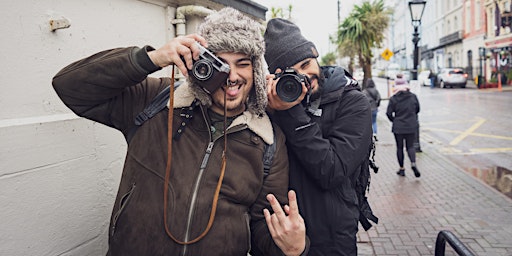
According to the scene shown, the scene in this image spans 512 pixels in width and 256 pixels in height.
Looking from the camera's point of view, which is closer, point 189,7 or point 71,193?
point 71,193

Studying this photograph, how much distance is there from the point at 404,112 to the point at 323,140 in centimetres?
600

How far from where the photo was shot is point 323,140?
200cm

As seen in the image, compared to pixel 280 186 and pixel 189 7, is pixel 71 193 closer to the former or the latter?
pixel 280 186

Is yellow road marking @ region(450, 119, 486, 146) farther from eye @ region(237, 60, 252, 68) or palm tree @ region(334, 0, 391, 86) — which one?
eye @ region(237, 60, 252, 68)

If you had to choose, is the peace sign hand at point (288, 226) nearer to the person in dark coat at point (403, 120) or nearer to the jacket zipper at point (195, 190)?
the jacket zipper at point (195, 190)

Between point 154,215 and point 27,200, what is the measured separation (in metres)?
0.89

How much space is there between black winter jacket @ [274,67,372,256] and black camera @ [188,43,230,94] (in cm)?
48

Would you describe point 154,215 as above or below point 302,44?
below

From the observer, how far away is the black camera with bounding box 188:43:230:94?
164 centimetres

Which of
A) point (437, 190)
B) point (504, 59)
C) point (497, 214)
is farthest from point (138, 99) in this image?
point (504, 59)

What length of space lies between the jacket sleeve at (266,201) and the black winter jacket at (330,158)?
0.12 meters

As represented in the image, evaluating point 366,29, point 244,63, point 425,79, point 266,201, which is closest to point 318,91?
point 244,63

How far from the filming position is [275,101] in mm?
2014

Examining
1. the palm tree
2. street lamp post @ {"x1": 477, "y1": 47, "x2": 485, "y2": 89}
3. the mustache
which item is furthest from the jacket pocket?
street lamp post @ {"x1": 477, "y1": 47, "x2": 485, "y2": 89}
